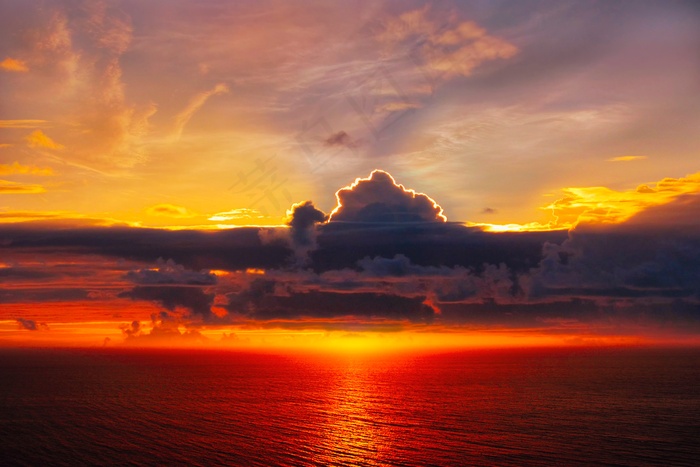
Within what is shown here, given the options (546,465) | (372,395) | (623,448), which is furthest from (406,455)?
(372,395)

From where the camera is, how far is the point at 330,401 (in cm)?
16675

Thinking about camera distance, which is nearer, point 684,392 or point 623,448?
point 623,448

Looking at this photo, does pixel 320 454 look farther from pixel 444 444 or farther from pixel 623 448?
pixel 623 448

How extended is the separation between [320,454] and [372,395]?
9925 centimetres

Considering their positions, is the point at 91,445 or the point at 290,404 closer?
the point at 91,445

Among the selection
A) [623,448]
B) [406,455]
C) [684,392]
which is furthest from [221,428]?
[684,392]

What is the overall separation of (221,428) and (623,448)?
72.4 meters

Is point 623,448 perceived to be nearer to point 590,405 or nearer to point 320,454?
point 320,454

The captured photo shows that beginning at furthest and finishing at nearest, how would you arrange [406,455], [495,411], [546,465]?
[495,411], [406,455], [546,465]

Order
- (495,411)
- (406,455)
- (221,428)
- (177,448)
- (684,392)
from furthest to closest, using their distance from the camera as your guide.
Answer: (684,392) → (495,411) → (221,428) → (177,448) → (406,455)

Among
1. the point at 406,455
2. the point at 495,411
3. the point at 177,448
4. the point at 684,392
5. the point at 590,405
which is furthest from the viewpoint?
the point at 684,392

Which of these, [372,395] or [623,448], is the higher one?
[623,448]

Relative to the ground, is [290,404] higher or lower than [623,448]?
lower

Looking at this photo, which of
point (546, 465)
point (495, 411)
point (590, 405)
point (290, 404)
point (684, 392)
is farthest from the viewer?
point (684, 392)
